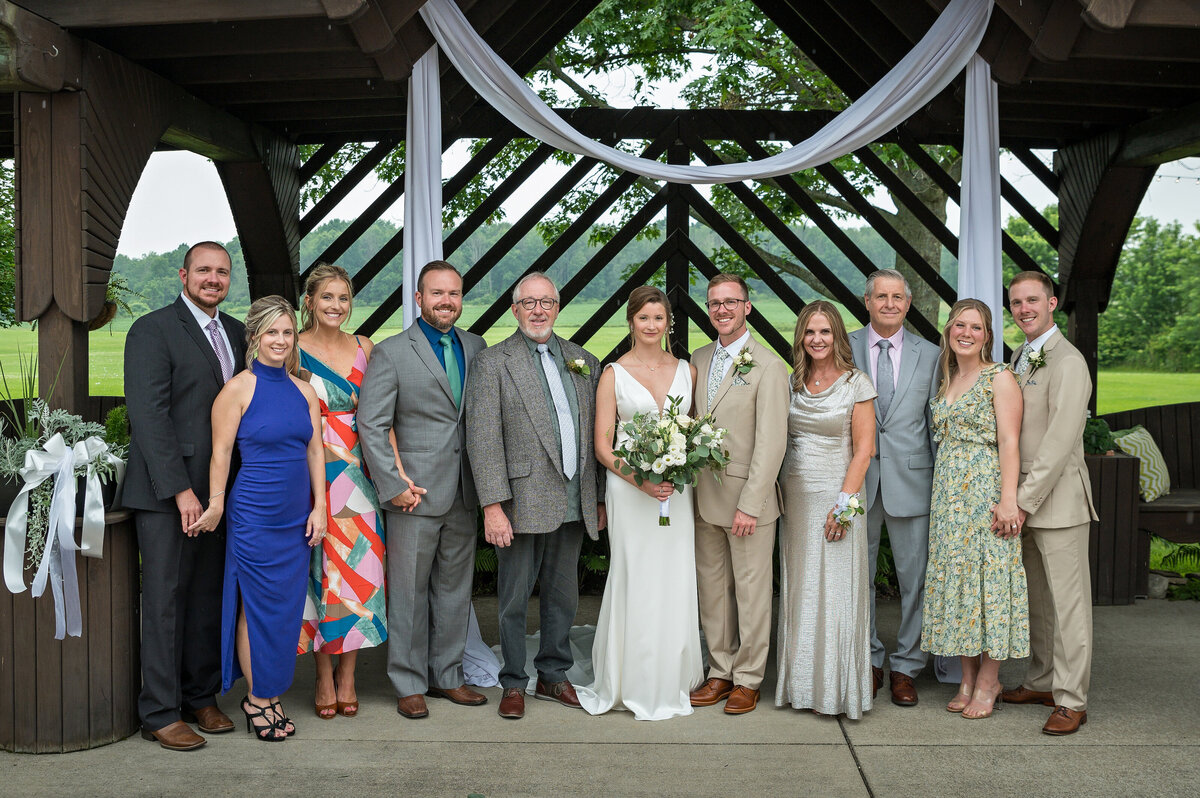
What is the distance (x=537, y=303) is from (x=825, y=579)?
5.64 feet

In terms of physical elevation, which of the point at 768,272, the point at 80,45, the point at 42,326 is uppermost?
the point at 80,45

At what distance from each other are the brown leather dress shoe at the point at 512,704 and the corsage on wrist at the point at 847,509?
159cm

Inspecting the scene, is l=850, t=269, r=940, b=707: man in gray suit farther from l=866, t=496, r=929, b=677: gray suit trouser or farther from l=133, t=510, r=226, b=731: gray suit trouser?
l=133, t=510, r=226, b=731: gray suit trouser

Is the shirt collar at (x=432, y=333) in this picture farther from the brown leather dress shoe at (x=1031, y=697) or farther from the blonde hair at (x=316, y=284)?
the brown leather dress shoe at (x=1031, y=697)

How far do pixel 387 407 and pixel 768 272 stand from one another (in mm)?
4290

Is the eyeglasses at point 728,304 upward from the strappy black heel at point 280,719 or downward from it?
upward

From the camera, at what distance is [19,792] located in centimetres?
356

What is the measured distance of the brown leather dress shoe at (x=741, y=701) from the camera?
4418 mm

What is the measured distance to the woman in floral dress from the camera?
4.27 metres

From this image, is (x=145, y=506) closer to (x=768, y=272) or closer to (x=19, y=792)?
(x=19, y=792)

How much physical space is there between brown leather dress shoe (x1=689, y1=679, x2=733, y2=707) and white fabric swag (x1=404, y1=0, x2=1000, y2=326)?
239cm

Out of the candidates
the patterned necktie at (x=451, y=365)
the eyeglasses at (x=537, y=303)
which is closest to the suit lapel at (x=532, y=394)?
the eyeglasses at (x=537, y=303)

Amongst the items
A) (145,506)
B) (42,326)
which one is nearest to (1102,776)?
(145,506)

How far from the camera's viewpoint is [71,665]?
3.90m
